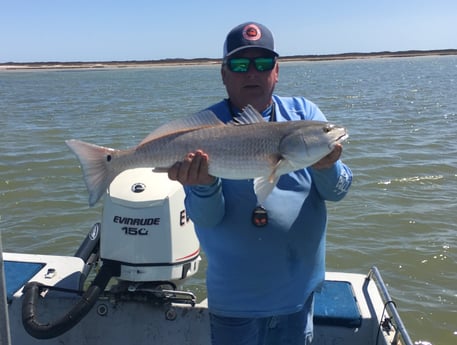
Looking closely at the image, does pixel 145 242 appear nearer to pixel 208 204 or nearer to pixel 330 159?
pixel 208 204

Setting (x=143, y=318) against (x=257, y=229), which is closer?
(x=257, y=229)

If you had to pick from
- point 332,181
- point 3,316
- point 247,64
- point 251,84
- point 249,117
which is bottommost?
point 3,316

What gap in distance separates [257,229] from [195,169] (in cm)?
55

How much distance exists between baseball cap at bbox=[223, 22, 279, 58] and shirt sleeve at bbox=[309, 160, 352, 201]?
845mm

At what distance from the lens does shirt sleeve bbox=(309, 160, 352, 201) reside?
3.05m

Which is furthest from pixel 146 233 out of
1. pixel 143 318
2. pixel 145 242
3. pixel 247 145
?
pixel 247 145

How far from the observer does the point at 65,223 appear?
33.0 feet

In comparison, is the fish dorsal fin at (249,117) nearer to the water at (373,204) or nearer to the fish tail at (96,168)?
the fish tail at (96,168)

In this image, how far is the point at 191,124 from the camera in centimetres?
316

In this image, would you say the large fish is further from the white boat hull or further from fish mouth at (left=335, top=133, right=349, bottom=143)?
the white boat hull

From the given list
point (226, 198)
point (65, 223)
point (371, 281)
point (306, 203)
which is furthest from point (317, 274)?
point (65, 223)

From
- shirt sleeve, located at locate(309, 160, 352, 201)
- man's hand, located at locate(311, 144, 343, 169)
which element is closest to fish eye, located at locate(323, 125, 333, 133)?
man's hand, located at locate(311, 144, 343, 169)

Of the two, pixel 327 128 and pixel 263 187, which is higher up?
pixel 327 128

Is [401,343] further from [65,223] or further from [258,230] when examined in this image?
[65,223]
